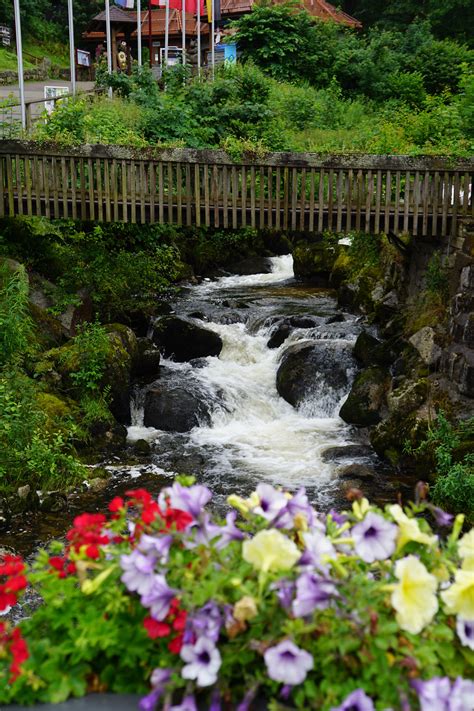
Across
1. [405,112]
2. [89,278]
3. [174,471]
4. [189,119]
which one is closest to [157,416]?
[174,471]

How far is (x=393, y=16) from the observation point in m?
40.0

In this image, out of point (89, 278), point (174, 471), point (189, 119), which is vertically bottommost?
point (174, 471)

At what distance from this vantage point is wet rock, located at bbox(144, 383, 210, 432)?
44.9 ft

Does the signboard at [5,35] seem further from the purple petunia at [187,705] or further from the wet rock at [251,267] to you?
the purple petunia at [187,705]

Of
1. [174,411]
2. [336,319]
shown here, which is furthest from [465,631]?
[336,319]

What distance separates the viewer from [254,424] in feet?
46.1

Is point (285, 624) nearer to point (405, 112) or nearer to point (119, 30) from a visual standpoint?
point (405, 112)

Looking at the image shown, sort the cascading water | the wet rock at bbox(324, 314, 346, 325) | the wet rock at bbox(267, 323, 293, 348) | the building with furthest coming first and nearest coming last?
the building < the wet rock at bbox(324, 314, 346, 325) < the wet rock at bbox(267, 323, 293, 348) < the cascading water

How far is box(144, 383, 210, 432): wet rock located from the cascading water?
0.14 metres

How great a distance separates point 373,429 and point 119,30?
34728 mm

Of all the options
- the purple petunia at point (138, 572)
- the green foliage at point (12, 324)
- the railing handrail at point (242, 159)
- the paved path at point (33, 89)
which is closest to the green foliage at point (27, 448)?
the green foliage at point (12, 324)

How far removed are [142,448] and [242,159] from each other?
4937 mm

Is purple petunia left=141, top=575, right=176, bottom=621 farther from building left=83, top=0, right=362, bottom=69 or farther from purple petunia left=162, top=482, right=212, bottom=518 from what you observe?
building left=83, top=0, right=362, bottom=69

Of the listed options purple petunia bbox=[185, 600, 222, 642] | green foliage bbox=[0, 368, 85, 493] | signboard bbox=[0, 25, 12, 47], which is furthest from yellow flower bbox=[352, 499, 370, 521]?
signboard bbox=[0, 25, 12, 47]
